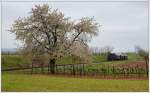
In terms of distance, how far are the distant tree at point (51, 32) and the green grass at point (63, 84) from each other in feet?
1.27

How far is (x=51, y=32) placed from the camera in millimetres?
6191

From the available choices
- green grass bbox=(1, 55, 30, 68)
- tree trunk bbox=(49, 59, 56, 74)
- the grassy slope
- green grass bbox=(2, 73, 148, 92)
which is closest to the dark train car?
the grassy slope

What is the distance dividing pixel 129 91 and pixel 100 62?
0.72 meters

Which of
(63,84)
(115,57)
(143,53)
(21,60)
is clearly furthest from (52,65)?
(143,53)

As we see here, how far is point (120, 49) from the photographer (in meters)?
5.49

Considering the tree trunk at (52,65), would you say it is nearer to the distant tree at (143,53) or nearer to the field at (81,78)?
the field at (81,78)

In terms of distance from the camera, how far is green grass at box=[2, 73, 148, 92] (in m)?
5.19

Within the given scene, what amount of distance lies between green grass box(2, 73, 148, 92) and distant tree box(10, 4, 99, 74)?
39cm

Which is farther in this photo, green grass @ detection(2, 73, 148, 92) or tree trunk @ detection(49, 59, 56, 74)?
tree trunk @ detection(49, 59, 56, 74)

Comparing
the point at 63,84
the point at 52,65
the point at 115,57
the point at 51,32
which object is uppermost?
the point at 51,32

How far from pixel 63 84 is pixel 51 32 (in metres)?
1.10

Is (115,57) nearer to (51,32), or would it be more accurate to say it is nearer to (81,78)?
(81,78)

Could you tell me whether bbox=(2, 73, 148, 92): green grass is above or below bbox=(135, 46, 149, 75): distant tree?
below

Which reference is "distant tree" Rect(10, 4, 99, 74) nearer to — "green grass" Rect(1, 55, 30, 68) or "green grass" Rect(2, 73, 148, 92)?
"green grass" Rect(1, 55, 30, 68)
